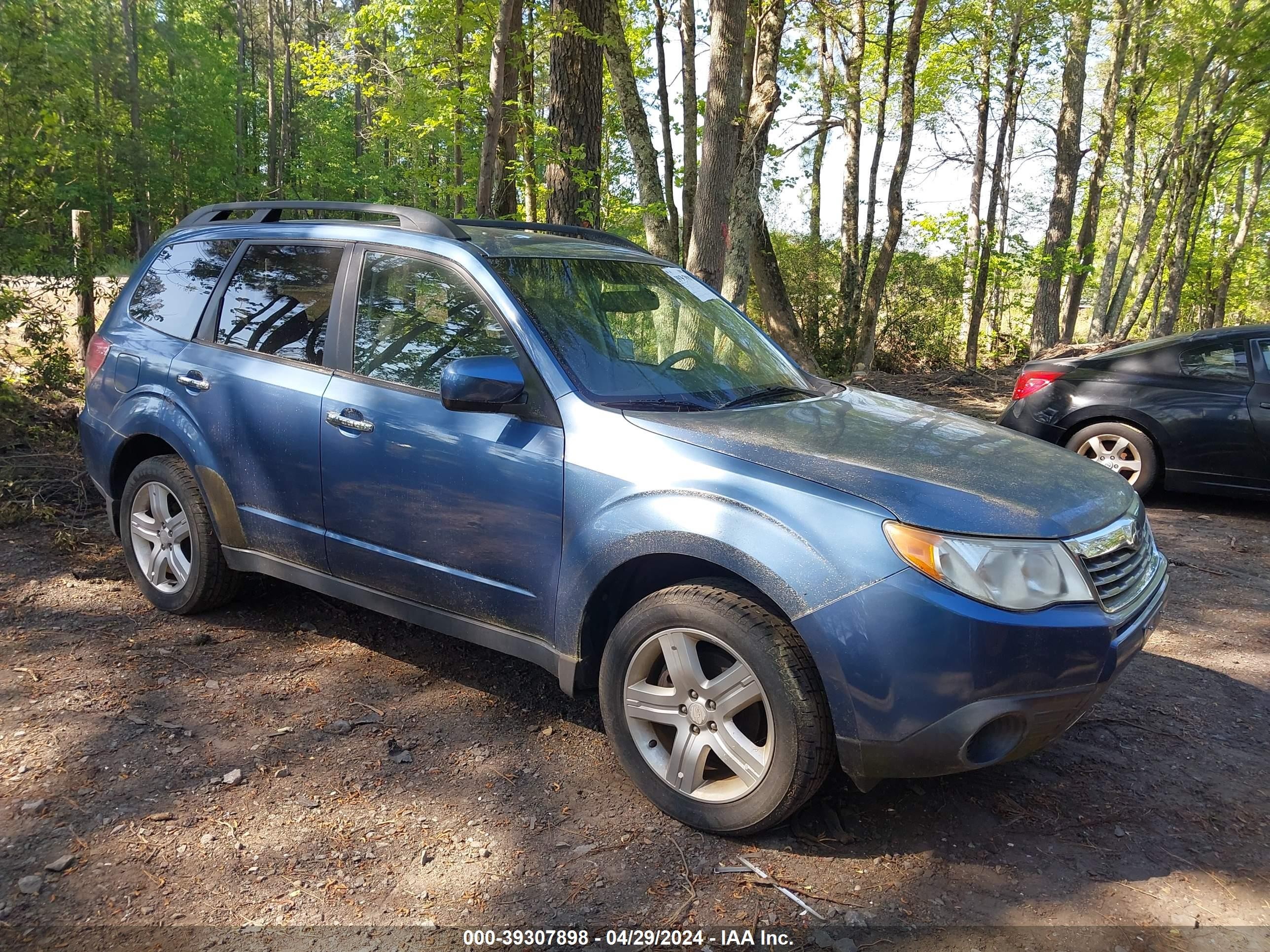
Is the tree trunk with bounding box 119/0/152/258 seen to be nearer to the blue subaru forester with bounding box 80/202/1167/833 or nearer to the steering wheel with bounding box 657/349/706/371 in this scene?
the blue subaru forester with bounding box 80/202/1167/833

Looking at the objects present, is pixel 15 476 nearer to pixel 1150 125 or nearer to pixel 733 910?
pixel 733 910

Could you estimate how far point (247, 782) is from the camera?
318cm

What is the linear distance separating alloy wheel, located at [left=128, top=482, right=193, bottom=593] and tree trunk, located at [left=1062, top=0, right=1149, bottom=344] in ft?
56.2

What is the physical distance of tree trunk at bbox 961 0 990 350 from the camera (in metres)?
17.7

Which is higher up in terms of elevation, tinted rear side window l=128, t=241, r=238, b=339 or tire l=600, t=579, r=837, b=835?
tinted rear side window l=128, t=241, r=238, b=339

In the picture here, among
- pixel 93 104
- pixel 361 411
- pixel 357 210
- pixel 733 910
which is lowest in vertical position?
pixel 733 910

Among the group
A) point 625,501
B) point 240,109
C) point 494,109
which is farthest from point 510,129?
point 240,109

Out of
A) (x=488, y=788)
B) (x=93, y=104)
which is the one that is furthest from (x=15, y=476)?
(x=488, y=788)

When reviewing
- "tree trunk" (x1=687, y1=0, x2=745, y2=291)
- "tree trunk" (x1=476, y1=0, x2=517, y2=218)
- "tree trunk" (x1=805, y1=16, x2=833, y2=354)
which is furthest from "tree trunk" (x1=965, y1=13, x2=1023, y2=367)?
"tree trunk" (x1=476, y1=0, x2=517, y2=218)

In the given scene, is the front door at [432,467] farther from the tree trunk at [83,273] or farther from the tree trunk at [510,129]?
the tree trunk at [510,129]

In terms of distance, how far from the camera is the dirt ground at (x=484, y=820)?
2549 millimetres

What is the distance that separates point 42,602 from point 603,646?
331cm

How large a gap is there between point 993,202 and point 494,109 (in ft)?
53.6

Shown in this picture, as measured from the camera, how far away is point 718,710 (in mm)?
2855
